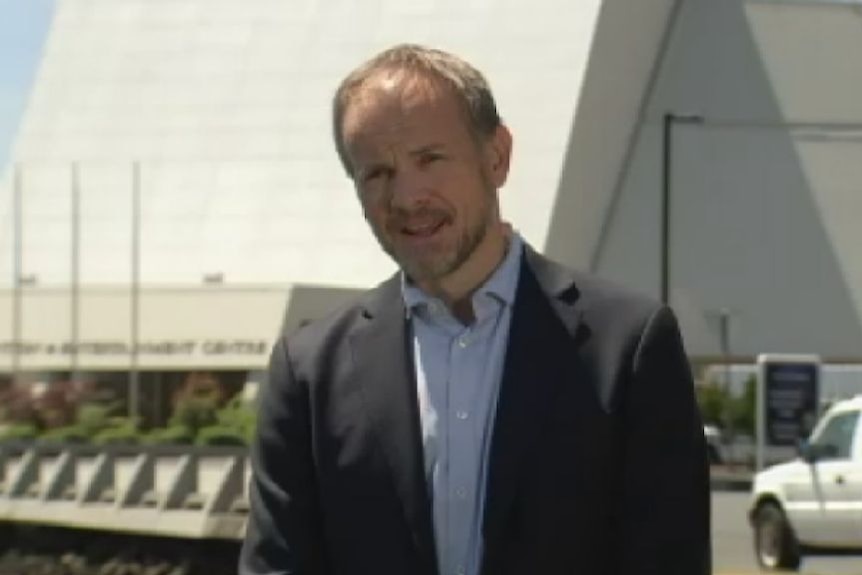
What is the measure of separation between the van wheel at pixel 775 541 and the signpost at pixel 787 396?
41.3ft

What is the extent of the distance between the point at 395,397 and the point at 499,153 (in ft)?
1.19

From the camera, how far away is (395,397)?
341 centimetres

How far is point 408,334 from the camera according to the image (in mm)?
3479

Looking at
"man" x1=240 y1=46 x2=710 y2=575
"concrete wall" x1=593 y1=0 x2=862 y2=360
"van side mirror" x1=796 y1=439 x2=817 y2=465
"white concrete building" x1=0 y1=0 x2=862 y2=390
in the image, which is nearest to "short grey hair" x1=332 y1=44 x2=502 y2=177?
"man" x1=240 y1=46 x2=710 y2=575

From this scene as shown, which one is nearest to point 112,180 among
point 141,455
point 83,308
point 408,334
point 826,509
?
point 83,308

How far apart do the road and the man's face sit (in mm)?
13995

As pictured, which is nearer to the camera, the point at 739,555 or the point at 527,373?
the point at 527,373

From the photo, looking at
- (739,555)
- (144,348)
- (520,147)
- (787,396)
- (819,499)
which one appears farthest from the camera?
(520,147)

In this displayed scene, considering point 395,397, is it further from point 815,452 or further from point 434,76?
point 815,452

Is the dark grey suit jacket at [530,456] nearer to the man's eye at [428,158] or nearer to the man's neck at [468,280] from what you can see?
the man's neck at [468,280]

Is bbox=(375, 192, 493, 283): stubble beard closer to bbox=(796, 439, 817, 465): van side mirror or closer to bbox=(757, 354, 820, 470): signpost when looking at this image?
bbox=(796, 439, 817, 465): van side mirror

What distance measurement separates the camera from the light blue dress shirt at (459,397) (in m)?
3.37

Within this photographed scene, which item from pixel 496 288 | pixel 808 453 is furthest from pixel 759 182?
pixel 496 288

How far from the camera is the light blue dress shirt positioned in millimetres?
3365
